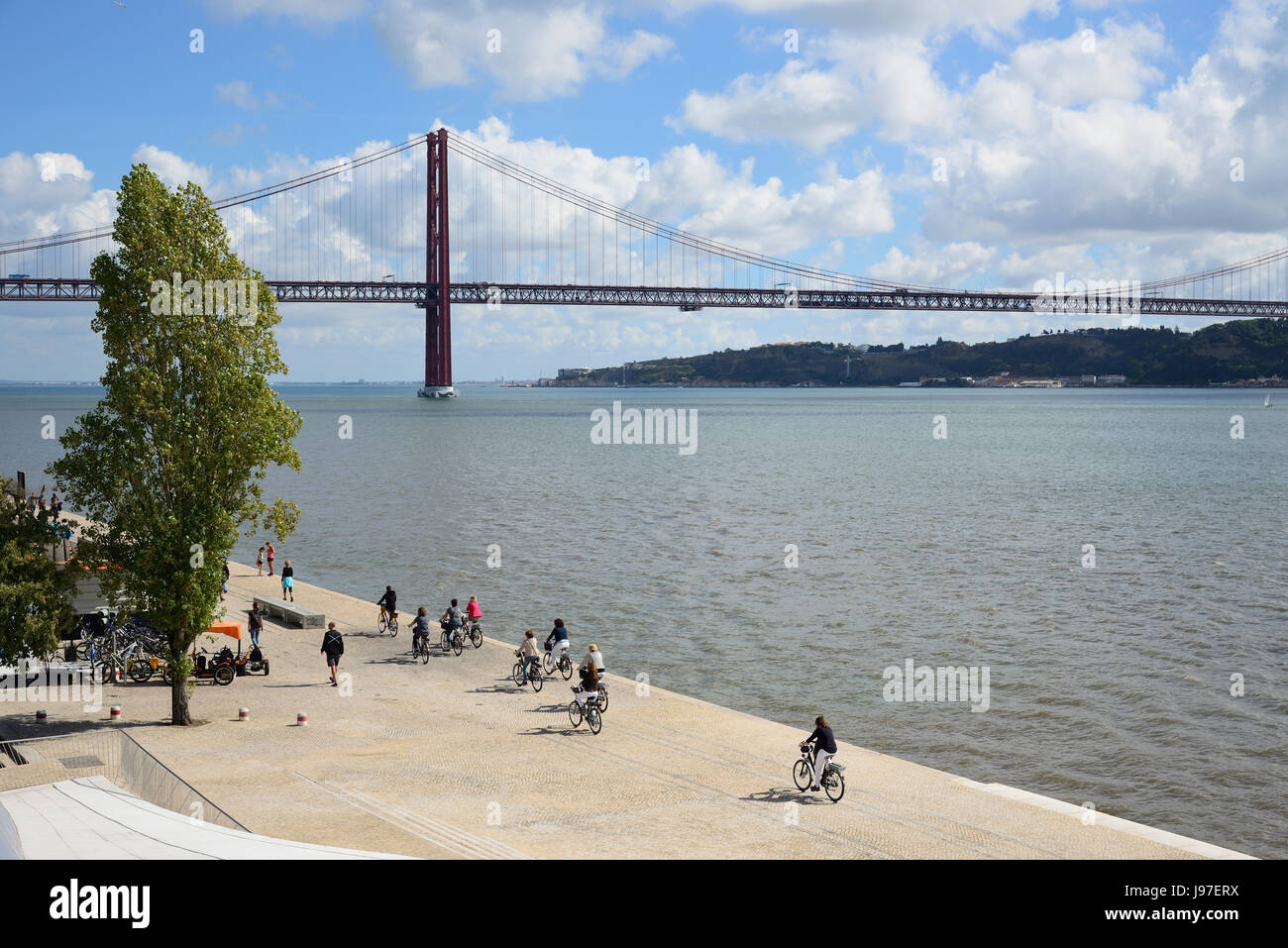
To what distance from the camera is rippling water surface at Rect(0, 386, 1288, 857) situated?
20.0 meters

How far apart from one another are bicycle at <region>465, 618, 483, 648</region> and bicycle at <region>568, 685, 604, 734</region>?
7.36 metres

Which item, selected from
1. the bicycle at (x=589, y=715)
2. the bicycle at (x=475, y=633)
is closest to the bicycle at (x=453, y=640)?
the bicycle at (x=475, y=633)

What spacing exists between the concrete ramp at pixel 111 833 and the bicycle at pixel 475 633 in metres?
13.5

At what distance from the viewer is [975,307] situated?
516ft

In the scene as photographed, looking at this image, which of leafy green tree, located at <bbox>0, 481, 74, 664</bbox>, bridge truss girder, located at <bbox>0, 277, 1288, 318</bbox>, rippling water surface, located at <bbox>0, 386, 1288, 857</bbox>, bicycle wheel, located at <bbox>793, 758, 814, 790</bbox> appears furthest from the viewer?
bridge truss girder, located at <bbox>0, 277, 1288, 318</bbox>

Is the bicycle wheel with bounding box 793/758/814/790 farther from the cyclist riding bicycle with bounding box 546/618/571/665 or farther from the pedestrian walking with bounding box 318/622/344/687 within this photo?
the pedestrian walking with bounding box 318/622/344/687

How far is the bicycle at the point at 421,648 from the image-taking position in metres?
24.1

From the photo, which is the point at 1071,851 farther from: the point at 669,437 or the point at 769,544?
the point at 669,437

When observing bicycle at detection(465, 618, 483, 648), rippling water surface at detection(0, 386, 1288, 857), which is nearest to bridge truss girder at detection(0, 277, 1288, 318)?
rippling water surface at detection(0, 386, 1288, 857)

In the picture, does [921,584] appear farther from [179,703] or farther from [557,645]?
[179,703]

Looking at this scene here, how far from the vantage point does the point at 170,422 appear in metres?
18.5

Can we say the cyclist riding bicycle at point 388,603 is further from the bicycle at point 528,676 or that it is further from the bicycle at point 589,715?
the bicycle at point 589,715

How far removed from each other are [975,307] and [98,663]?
15029 centimetres
